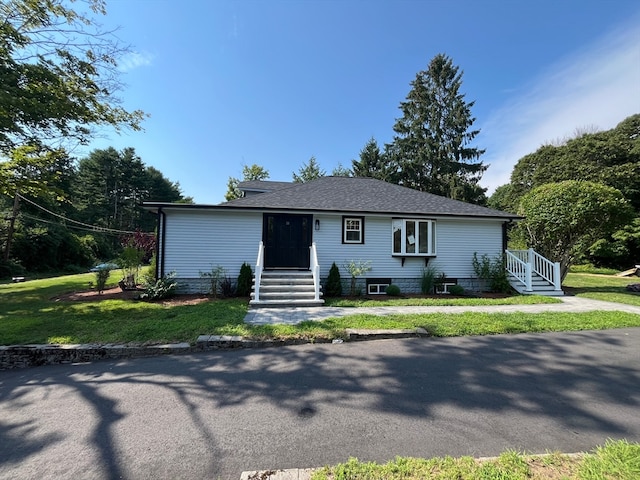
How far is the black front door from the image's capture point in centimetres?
1006

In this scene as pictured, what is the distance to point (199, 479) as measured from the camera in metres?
1.93

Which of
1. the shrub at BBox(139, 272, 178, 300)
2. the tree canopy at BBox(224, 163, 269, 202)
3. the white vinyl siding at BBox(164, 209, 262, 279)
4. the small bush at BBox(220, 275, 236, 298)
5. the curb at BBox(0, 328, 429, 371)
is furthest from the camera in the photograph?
the tree canopy at BBox(224, 163, 269, 202)

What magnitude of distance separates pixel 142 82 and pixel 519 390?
1447 centimetres

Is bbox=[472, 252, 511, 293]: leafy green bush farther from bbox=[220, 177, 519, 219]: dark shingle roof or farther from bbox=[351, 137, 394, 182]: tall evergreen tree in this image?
bbox=[351, 137, 394, 182]: tall evergreen tree

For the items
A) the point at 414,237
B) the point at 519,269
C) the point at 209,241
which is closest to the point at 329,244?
the point at 414,237

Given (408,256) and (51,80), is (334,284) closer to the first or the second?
(408,256)

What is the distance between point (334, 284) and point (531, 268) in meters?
7.64

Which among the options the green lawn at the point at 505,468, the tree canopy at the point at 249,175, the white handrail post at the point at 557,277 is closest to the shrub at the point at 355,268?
the white handrail post at the point at 557,277

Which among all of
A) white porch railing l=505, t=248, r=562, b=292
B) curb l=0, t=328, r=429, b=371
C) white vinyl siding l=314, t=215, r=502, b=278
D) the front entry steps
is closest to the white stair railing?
white porch railing l=505, t=248, r=562, b=292

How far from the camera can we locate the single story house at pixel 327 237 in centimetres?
939

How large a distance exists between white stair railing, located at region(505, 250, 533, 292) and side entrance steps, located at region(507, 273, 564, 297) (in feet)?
0.39

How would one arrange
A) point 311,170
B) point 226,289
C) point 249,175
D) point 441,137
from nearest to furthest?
point 226,289 < point 441,137 < point 249,175 < point 311,170

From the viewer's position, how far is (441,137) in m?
25.2

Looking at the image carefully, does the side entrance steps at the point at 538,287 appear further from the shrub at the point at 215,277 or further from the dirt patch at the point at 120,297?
the dirt patch at the point at 120,297
